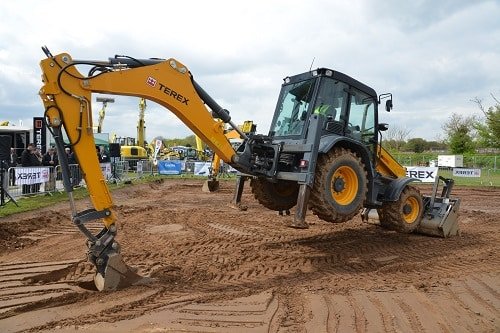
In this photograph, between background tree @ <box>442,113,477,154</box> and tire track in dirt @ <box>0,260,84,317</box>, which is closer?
tire track in dirt @ <box>0,260,84,317</box>

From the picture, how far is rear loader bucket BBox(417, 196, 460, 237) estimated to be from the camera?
9406mm

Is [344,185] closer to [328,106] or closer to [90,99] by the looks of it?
[328,106]

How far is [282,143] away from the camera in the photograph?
7.05 m

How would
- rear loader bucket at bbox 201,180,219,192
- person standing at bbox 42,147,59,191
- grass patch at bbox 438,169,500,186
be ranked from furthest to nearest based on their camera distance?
grass patch at bbox 438,169,500,186 < rear loader bucket at bbox 201,180,219,192 < person standing at bbox 42,147,59,191

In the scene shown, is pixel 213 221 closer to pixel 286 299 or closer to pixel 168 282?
pixel 168 282

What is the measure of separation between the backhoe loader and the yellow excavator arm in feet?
0.04

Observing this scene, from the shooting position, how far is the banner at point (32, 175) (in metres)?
14.0

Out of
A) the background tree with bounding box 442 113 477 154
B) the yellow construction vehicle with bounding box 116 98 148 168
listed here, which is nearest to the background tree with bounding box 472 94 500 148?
the background tree with bounding box 442 113 477 154

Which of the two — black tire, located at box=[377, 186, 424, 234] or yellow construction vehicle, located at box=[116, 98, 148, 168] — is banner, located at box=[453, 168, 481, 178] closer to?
black tire, located at box=[377, 186, 424, 234]

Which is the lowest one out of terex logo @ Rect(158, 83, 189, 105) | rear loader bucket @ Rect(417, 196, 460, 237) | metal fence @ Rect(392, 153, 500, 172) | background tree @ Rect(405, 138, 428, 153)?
rear loader bucket @ Rect(417, 196, 460, 237)

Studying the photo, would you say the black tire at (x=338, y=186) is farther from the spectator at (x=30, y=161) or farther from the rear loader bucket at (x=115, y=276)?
the spectator at (x=30, y=161)

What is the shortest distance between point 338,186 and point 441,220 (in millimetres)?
3710

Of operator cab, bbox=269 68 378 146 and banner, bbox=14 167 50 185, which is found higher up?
operator cab, bbox=269 68 378 146

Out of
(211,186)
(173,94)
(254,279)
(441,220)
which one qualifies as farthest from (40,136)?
(441,220)
